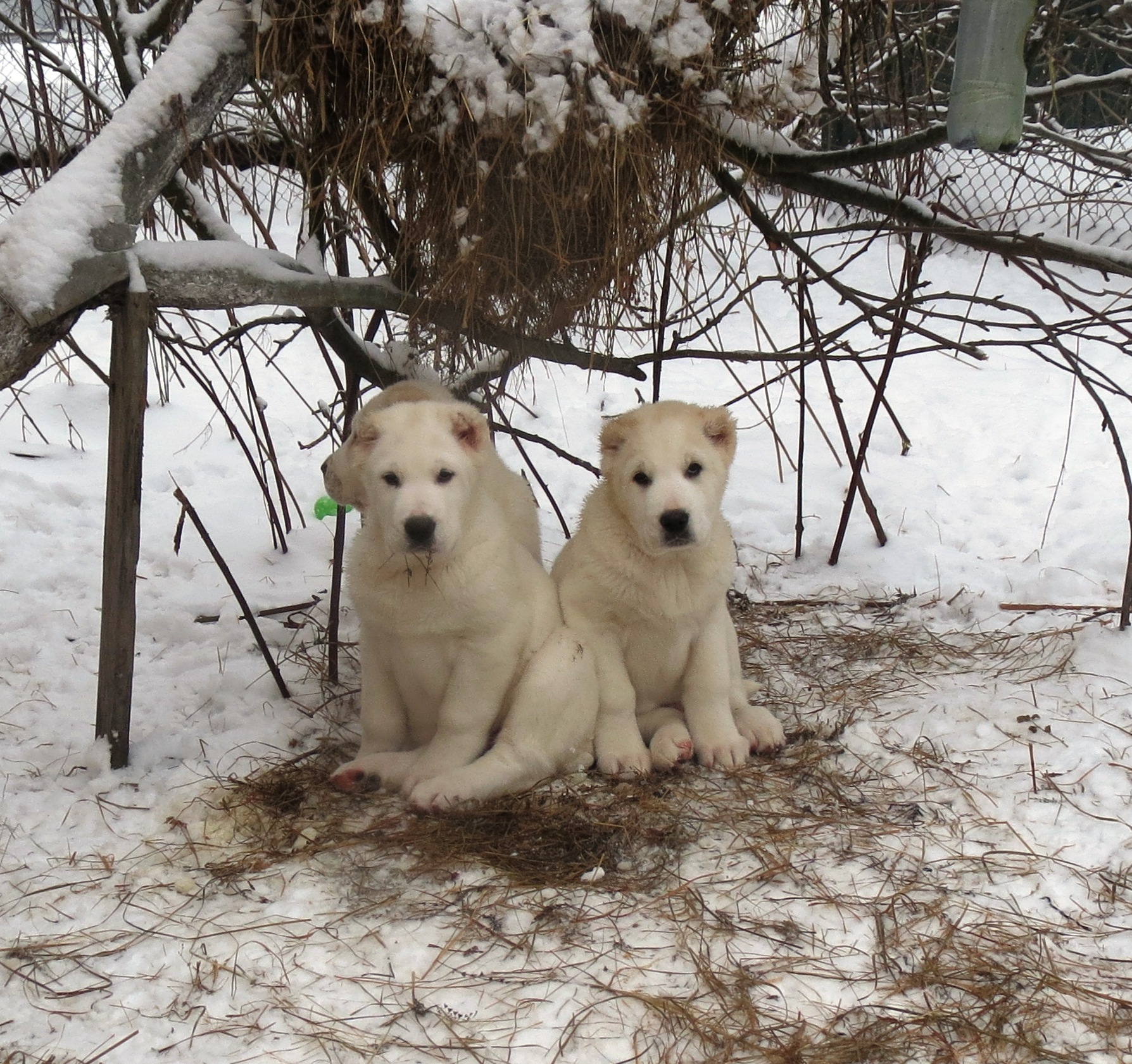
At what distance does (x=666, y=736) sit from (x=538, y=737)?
0.56 meters

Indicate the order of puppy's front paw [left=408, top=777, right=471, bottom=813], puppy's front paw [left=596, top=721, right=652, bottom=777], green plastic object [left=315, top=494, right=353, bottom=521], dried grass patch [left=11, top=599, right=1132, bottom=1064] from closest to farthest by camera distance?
1. dried grass patch [left=11, top=599, right=1132, bottom=1064]
2. puppy's front paw [left=408, top=777, right=471, bottom=813]
3. puppy's front paw [left=596, top=721, right=652, bottom=777]
4. green plastic object [left=315, top=494, right=353, bottom=521]

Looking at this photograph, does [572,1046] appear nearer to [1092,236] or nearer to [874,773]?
[874,773]

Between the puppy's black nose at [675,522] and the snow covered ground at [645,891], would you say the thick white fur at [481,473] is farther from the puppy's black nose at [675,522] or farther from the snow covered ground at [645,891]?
the snow covered ground at [645,891]

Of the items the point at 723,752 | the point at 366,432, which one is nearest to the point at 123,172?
the point at 366,432

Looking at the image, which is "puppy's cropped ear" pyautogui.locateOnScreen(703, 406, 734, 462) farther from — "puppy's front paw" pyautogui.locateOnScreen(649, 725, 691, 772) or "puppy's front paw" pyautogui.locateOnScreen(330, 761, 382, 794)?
"puppy's front paw" pyautogui.locateOnScreen(330, 761, 382, 794)

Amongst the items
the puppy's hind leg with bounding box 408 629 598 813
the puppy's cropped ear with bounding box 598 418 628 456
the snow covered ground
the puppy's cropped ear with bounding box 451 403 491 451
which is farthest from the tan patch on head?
the snow covered ground

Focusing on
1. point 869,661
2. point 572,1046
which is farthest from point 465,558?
point 869,661

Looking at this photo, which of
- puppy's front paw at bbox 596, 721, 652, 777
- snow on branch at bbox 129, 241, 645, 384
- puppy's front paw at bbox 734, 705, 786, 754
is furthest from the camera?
puppy's front paw at bbox 734, 705, 786, 754

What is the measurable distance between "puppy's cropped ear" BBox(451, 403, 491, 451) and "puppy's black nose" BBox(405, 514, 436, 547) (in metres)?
0.42

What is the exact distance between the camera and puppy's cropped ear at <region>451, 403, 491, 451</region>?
394cm

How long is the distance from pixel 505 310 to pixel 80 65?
90.0 inches

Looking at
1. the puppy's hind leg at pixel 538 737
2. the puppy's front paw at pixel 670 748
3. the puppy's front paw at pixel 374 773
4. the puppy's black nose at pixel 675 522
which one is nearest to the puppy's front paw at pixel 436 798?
the puppy's hind leg at pixel 538 737

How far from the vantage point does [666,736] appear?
14.2 ft

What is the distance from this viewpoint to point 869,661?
202 inches
